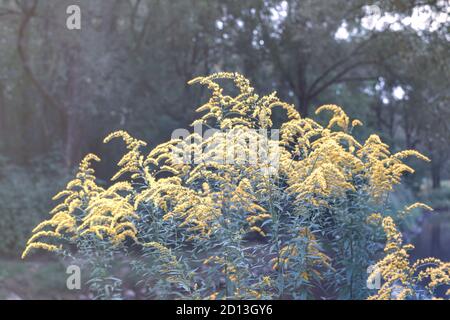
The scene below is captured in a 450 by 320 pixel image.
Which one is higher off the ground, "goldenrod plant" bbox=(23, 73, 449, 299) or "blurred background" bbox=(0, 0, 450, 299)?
"blurred background" bbox=(0, 0, 450, 299)

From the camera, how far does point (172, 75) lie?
15.8 m

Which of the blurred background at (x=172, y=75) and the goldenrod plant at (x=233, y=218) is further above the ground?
the blurred background at (x=172, y=75)

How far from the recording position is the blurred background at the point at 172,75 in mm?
11445

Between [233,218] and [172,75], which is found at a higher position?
[172,75]

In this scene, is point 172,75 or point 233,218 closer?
point 233,218

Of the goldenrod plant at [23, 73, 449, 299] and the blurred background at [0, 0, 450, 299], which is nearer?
the goldenrod plant at [23, 73, 449, 299]

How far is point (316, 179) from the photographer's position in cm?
308

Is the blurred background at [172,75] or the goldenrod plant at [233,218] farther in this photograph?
the blurred background at [172,75]

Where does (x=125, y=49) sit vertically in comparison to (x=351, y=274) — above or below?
above

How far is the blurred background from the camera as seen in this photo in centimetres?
1145
